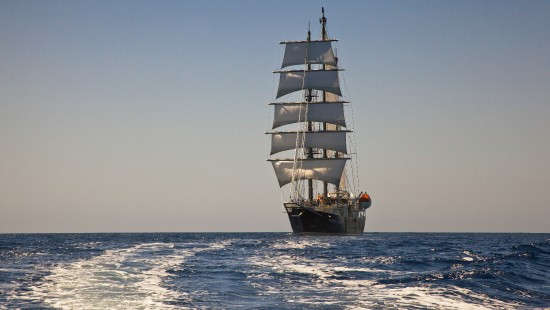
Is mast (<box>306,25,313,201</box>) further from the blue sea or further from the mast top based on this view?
the blue sea

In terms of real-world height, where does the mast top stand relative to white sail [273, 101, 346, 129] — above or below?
above

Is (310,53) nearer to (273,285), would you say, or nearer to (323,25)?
(323,25)

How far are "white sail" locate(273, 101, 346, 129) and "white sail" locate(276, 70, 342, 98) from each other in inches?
133

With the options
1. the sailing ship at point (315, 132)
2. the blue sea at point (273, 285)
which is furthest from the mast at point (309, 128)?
the blue sea at point (273, 285)

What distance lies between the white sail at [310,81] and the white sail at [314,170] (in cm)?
1477

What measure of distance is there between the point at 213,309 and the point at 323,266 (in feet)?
54.3

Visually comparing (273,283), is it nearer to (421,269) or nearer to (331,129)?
(421,269)

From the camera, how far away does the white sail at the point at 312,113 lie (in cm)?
12562

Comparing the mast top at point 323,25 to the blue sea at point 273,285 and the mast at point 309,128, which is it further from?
the blue sea at point 273,285

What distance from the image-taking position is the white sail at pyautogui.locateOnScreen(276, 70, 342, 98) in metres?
128

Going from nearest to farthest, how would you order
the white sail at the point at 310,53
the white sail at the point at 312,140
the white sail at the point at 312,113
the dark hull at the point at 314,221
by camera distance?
the dark hull at the point at 314,221
the white sail at the point at 312,140
the white sail at the point at 312,113
the white sail at the point at 310,53

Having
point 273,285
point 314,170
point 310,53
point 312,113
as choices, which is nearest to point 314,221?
point 314,170

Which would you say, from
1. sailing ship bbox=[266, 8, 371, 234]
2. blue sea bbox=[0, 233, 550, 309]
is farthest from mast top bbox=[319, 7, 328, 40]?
blue sea bbox=[0, 233, 550, 309]

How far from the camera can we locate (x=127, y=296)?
22.7 metres
